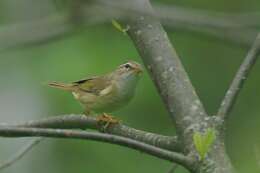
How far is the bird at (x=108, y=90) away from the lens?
15.6 feet

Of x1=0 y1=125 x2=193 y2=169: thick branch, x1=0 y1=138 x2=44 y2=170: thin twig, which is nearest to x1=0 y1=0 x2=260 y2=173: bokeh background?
x1=0 y1=138 x2=44 y2=170: thin twig

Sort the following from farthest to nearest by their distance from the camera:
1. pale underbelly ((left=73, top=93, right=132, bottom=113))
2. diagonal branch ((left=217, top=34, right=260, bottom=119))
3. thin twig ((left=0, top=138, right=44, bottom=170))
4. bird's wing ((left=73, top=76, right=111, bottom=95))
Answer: bird's wing ((left=73, top=76, right=111, bottom=95)) → pale underbelly ((left=73, top=93, right=132, bottom=113)) → thin twig ((left=0, top=138, right=44, bottom=170)) → diagonal branch ((left=217, top=34, right=260, bottom=119))

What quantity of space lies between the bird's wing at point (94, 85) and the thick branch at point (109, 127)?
1512 mm

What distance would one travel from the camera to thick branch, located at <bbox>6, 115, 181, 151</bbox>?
311 centimetres

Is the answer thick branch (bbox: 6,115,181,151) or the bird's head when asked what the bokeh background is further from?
thick branch (bbox: 6,115,181,151)

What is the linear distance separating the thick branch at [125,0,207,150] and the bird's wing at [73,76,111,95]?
5.07 ft

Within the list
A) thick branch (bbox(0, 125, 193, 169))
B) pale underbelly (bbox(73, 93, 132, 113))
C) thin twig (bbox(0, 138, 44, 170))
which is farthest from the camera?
pale underbelly (bbox(73, 93, 132, 113))

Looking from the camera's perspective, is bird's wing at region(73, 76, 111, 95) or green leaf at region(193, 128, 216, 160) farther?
bird's wing at region(73, 76, 111, 95)

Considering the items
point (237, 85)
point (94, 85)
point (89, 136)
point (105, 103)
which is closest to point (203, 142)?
point (237, 85)

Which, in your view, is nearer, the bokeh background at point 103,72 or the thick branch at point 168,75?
the thick branch at point 168,75

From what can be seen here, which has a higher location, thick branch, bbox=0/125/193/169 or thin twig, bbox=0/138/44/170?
thick branch, bbox=0/125/193/169

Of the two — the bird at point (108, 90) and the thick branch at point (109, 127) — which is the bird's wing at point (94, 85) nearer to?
the bird at point (108, 90)

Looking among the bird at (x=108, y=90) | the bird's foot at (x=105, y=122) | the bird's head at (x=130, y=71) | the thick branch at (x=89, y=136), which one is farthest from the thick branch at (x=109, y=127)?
the bird's head at (x=130, y=71)

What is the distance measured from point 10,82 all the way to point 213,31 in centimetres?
652
